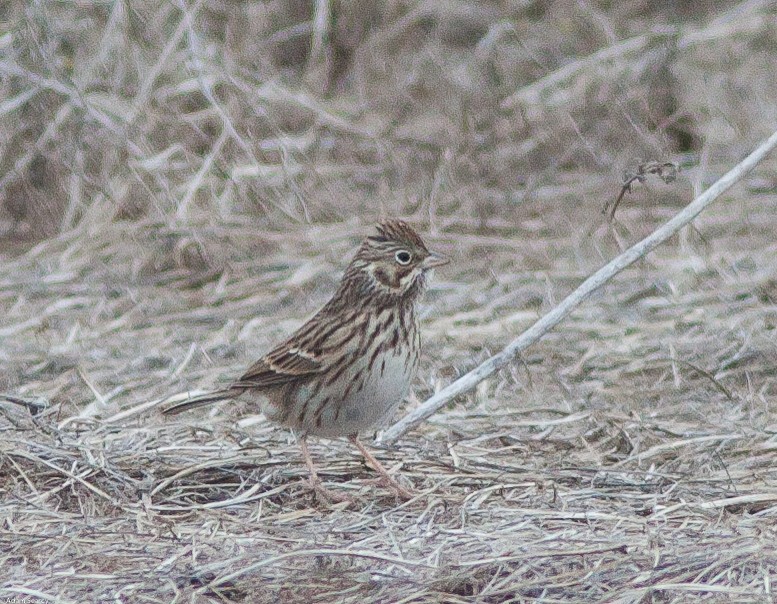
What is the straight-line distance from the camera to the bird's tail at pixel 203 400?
5.91m

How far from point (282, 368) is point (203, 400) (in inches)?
14.2

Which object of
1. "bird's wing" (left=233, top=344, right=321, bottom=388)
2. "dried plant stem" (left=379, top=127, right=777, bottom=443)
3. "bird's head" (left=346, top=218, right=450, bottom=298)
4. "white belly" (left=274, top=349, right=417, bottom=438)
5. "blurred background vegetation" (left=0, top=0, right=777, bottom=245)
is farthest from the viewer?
"blurred background vegetation" (left=0, top=0, right=777, bottom=245)

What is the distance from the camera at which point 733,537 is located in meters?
4.68

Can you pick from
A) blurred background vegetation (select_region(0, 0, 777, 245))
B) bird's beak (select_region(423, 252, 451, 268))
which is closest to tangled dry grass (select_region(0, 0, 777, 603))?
blurred background vegetation (select_region(0, 0, 777, 245))

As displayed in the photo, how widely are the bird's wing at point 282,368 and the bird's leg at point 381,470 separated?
32 cm

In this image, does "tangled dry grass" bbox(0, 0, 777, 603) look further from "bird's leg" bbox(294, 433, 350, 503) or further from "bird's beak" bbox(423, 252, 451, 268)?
"bird's beak" bbox(423, 252, 451, 268)

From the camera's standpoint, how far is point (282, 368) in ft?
19.0

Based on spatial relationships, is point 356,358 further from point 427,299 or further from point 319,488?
point 427,299

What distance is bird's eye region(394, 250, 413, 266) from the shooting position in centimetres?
584

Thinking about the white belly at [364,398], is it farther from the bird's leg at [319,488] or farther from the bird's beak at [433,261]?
the bird's beak at [433,261]

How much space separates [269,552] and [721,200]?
5.37 metres

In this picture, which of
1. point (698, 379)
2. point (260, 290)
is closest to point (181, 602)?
point (698, 379)

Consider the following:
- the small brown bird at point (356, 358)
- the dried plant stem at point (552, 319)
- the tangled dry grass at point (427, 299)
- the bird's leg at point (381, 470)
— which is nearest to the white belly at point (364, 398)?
the small brown bird at point (356, 358)

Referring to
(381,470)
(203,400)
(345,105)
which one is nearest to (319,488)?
(381,470)
